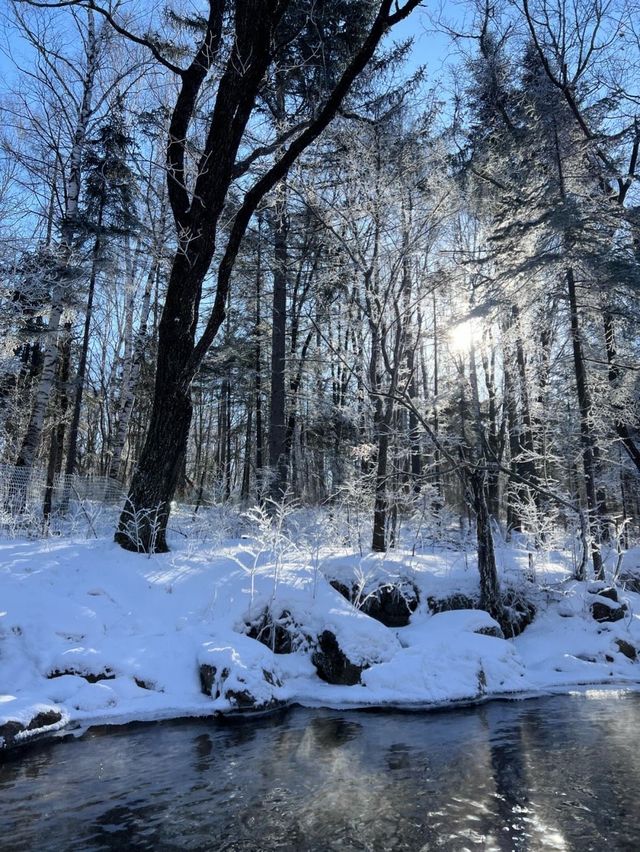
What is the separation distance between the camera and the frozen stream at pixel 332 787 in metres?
3.16

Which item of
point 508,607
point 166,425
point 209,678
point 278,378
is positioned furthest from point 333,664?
point 278,378

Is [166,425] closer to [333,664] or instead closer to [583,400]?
[333,664]

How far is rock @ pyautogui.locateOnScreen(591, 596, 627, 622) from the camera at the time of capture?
29.1ft

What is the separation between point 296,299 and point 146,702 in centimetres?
1531

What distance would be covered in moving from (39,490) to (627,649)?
12.1 meters

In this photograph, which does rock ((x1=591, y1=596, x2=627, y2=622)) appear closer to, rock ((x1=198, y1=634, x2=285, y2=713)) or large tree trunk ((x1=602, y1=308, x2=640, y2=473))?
large tree trunk ((x1=602, y1=308, x2=640, y2=473))

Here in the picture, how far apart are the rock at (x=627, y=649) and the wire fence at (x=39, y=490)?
28.4ft

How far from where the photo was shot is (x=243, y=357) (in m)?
18.6

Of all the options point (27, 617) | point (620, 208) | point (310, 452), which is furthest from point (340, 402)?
point (27, 617)

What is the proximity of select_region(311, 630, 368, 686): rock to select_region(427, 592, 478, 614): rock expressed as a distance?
8.31ft

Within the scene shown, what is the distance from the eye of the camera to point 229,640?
6.20 meters

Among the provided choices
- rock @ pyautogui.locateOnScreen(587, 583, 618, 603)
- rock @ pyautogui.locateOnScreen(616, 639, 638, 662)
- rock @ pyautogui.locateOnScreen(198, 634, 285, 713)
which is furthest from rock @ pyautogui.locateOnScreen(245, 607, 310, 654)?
rock @ pyautogui.locateOnScreen(587, 583, 618, 603)

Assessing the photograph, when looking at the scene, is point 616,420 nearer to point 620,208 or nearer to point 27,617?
point 620,208

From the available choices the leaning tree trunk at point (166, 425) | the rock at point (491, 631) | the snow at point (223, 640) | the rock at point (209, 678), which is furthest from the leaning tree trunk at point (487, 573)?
the leaning tree trunk at point (166, 425)
